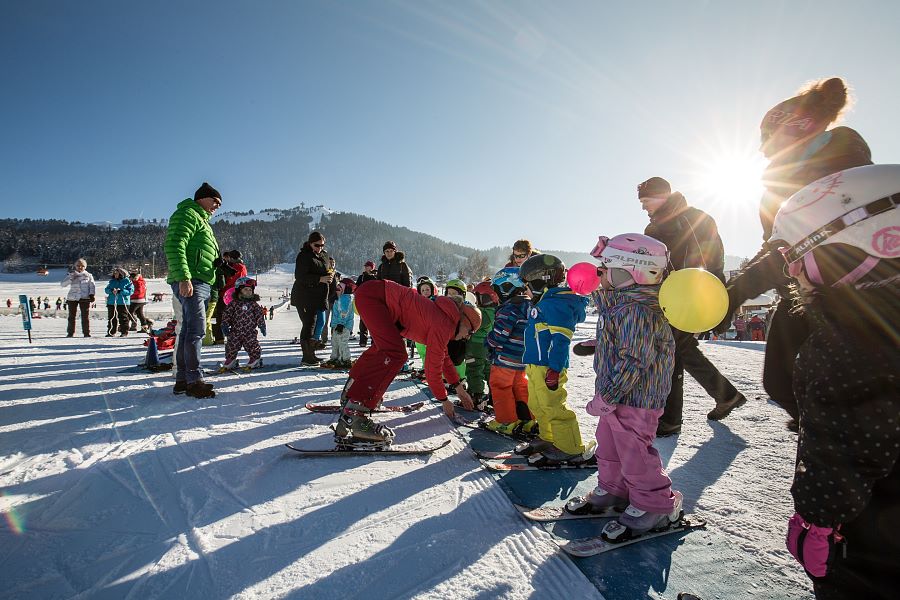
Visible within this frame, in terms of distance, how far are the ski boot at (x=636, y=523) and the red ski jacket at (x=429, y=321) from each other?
5.28ft

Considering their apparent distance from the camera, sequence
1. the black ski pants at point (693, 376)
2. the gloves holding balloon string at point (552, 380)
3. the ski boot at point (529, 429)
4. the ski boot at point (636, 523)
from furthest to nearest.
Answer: the ski boot at point (529, 429)
the black ski pants at point (693, 376)
the gloves holding balloon string at point (552, 380)
the ski boot at point (636, 523)

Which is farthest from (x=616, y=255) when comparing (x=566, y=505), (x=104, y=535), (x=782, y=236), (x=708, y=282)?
(x=104, y=535)

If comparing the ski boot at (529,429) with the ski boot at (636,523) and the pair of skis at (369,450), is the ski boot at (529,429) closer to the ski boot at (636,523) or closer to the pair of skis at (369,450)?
the pair of skis at (369,450)

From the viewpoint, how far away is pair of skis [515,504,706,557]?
6.41 feet

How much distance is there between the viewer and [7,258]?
3797 inches

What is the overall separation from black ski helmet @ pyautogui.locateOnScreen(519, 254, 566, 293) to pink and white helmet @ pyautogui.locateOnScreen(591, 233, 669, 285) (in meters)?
1.11

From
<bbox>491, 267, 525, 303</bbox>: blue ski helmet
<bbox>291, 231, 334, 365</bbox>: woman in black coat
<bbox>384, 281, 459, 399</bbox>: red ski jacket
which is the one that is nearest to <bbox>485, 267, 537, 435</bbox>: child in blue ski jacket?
<bbox>491, 267, 525, 303</bbox>: blue ski helmet

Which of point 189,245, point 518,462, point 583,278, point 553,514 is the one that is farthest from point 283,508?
point 189,245

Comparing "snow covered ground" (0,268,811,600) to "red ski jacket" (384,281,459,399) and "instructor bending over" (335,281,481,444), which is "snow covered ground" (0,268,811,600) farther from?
"red ski jacket" (384,281,459,399)

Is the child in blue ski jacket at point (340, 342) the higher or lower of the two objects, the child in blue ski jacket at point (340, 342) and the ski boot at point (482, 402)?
the higher

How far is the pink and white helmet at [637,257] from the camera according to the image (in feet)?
7.32

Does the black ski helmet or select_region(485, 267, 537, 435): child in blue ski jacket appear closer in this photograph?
the black ski helmet

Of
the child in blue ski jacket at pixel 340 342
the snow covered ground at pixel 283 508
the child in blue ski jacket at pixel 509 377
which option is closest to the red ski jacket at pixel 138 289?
the child in blue ski jacket at pixel 340 342

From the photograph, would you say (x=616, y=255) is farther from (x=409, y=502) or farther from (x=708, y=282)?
(x=409, y=502)
